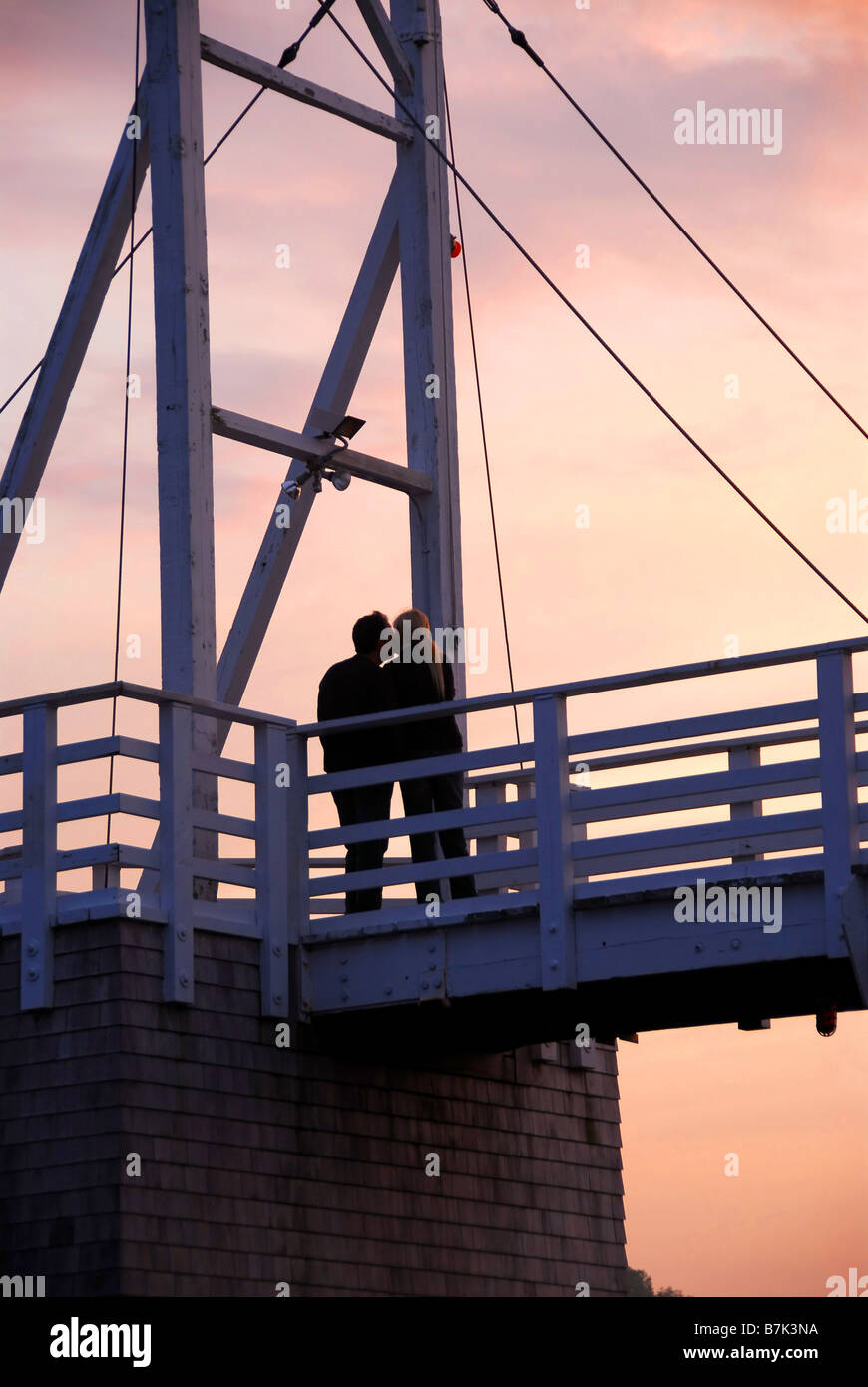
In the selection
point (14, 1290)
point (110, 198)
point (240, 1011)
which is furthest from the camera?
point (110, 198)

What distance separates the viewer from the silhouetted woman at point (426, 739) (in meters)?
14.6

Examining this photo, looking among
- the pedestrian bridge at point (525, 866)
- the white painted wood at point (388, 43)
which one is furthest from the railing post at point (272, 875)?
the white painted wood at point (388, 43)

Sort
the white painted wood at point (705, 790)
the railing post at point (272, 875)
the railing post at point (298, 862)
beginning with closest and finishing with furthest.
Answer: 1. the white painted wood at point (705, 790)
2. the railing post at point (272, 875)
3. the railing post at point (298, 862)

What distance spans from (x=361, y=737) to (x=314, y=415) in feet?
9.61

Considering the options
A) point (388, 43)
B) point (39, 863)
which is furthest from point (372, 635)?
point (388, 43)

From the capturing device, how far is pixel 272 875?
14211 mm

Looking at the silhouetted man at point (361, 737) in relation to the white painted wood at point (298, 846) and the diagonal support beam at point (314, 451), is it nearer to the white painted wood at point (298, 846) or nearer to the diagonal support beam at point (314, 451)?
the white painted wood at point (298, 846)

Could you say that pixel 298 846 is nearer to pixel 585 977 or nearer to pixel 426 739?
pixel 426 739

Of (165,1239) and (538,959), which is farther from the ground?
(538,959)

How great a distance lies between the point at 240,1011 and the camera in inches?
549

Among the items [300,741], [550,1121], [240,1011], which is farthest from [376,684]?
[550,1121]

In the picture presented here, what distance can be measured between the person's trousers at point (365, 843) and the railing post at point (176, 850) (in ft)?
4.27

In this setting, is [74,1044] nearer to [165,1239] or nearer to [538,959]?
[165,1239]

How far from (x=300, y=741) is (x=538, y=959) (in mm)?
2097
